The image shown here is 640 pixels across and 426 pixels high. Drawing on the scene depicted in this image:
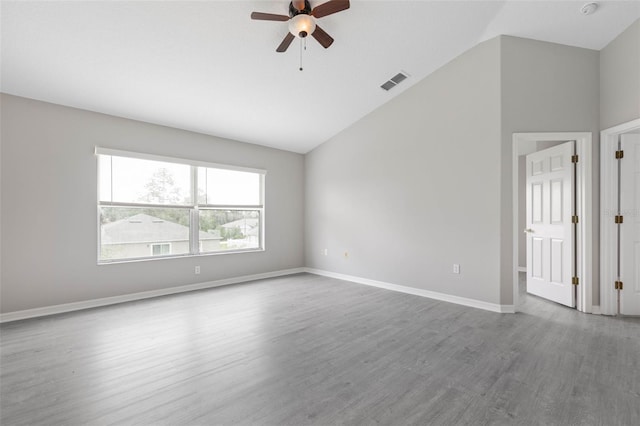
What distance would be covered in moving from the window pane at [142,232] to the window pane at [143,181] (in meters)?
0.17

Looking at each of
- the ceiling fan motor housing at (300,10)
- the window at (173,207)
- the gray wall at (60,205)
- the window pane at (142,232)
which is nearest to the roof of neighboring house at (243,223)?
the window at (173,207)

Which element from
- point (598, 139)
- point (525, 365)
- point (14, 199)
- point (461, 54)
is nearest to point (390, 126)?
point (461, 54)

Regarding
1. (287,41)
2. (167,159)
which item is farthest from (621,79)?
(167,159)

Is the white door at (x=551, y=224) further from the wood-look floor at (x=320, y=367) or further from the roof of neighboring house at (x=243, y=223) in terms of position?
the roof of neighboring house at (x=243, y=223)

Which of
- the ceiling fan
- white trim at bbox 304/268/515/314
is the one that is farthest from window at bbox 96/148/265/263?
the ceiling fan

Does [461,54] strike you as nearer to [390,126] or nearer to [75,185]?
[390,126]

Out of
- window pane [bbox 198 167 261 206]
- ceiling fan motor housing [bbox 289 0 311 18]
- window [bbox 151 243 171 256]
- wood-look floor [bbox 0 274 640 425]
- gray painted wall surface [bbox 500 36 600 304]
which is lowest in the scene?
wood-look floor [bbox 0 274 640 425]

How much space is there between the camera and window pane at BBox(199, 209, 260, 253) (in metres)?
5.21

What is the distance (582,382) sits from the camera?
7.08 feet

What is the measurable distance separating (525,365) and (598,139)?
305 cm

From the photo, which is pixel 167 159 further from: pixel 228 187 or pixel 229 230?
pixel 229 230

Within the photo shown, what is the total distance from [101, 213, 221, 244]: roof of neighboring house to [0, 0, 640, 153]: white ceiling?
1539 millimetres

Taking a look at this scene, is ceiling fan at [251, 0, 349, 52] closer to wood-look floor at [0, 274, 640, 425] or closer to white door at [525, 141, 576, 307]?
wood-look floor at [0, 274, 640, 425]

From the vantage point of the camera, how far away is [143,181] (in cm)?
452
